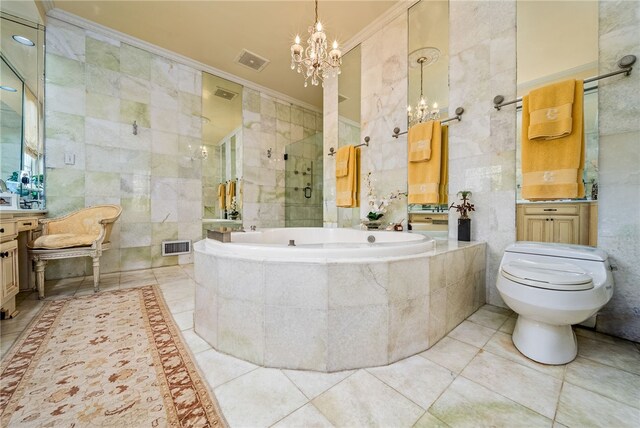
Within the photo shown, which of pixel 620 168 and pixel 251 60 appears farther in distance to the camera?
pixel 251 60

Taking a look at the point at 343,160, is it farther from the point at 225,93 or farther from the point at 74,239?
the point at 74,239

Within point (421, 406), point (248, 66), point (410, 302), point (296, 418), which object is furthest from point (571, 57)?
point (248, 66)

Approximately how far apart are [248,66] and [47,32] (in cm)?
205

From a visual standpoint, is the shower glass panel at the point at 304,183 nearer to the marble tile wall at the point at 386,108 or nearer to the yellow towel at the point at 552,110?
the marble tile wall at the point at 386,108

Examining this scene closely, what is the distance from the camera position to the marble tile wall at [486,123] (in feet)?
6.15

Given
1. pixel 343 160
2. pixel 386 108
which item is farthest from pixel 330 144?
pixel 386 108

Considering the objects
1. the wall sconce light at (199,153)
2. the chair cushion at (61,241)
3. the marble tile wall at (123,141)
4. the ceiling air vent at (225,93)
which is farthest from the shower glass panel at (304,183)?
the chair cushion at (61,241)

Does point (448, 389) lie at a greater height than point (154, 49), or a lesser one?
lesser

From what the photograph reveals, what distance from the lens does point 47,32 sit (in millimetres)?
2494

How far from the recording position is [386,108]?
2.69 metres

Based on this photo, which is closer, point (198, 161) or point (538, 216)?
point (538, 216)

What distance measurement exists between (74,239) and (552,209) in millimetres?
3892

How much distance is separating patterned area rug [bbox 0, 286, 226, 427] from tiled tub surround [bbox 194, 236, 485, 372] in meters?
0.28

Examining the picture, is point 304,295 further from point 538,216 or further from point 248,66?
point 248,66
